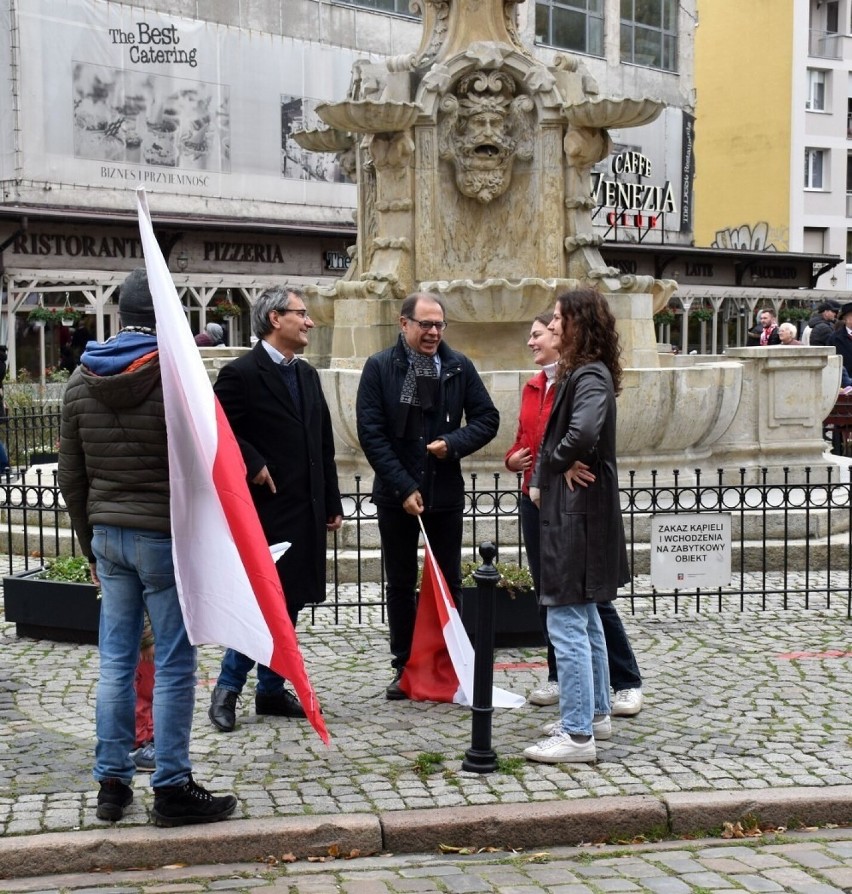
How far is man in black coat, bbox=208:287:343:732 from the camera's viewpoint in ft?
21.5

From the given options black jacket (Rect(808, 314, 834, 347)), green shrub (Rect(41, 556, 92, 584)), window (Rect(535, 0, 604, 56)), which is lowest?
green shrub (Rect(41, 556, 92, 584))

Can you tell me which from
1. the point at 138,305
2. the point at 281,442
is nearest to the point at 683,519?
the point at 281,442

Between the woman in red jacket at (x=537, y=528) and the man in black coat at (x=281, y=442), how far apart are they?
0.95 m

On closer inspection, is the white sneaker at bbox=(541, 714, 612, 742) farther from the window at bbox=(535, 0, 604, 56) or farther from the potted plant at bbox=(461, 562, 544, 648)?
the window at bbox=(535, 0, 604, 56)

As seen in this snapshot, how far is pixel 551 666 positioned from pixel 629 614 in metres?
2.17

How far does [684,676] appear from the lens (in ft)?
24.5

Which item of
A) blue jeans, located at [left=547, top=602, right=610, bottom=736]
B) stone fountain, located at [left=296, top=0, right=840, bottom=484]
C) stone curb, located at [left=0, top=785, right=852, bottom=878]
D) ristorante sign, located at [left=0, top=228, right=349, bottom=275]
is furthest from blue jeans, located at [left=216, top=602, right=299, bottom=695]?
ristorante sign, located at [left=0, top=228, right=349, bottom=275]

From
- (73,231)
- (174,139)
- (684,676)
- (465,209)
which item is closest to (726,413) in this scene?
(465,209)

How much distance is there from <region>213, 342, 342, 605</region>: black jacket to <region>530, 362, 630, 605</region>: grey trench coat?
1153 millimetres

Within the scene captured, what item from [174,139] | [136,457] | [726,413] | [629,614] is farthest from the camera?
[174,139]

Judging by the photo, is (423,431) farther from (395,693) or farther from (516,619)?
(516,619)

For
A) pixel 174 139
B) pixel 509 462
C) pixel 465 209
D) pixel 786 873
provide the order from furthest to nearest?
pixel 174 139 < pixel 465 209 < pixel 509 462 < pixel 786 873

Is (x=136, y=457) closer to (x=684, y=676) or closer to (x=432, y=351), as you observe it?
(x=432, y=351)

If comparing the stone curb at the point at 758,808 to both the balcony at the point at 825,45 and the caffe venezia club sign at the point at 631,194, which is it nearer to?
the caffe venezia club sign at the point at 631,194
